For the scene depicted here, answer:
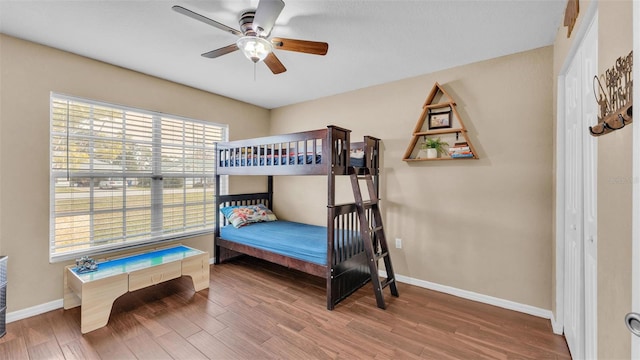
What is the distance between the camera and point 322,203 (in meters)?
3.99

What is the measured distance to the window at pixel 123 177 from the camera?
263 cm

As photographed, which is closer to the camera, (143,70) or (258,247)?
(143,70)

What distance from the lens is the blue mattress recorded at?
2815 millimetres

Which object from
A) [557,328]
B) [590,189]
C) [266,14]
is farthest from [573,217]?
[266,14]

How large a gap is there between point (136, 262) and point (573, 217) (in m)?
3.83

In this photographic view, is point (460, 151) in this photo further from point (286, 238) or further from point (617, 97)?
point (286, 238)

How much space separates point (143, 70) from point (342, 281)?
322cm

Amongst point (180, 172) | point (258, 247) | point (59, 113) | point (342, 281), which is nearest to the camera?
point (59, 113)

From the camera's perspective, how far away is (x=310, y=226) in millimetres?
3875

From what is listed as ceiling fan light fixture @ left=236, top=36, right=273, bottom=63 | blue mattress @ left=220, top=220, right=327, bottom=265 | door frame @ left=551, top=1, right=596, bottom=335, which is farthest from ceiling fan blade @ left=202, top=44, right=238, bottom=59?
door frame @ left=551, top=1, right=596, bottom=335

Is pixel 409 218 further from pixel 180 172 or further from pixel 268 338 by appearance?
pixel 180 172

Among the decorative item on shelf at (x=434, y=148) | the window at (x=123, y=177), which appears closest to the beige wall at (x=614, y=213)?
the decorative item on shelf at (x=434, y=148)

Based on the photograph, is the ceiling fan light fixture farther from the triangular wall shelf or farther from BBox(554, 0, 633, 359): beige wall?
the triangular wall shelf

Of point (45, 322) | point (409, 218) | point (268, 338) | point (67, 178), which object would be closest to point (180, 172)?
point (67, 178)
